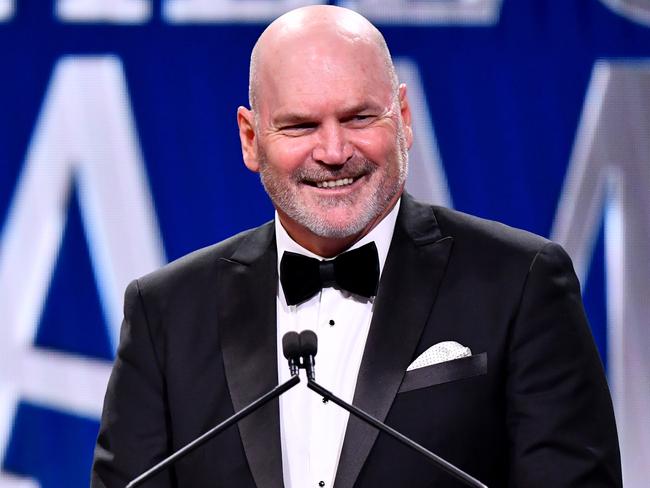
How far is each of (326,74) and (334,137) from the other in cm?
10

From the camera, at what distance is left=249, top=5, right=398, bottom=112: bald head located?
6.24ft

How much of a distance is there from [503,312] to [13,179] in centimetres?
175

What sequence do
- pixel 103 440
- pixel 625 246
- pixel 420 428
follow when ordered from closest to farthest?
pixel 420 428 < pixel 103 440 < pixel 625 246

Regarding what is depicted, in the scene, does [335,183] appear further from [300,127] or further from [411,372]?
[411,372]

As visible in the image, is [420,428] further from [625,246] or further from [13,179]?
[13,179]

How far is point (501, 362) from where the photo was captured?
5.99 ft

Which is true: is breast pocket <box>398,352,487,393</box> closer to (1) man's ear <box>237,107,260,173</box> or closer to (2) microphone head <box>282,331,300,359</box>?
(2) microphone head <box>282,331,300,359</box>

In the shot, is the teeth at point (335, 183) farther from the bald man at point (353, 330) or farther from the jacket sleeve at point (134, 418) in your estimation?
the jacket sleeve at point (134, 418)

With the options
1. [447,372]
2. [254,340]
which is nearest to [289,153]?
[254,340]

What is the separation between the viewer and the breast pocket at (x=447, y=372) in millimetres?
1822

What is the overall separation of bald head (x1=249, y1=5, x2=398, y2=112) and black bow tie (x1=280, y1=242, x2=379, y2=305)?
0.93 feet

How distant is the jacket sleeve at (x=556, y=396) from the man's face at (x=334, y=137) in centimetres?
30

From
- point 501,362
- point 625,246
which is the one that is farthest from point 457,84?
point 501,362

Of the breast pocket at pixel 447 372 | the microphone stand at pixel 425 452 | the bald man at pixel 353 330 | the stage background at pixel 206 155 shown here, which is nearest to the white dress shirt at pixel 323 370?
the bald man at pixel 353 330
